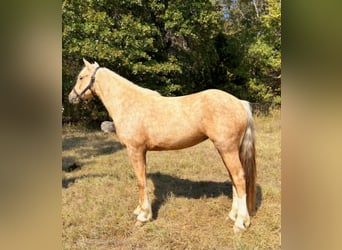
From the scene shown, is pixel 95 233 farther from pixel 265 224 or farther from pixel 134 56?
pixel 134 56

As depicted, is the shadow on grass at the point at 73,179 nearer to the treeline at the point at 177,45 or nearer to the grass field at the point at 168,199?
the grass field at the point at 168,199

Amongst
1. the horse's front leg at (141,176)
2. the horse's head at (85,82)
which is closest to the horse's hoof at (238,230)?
the horse's front leg at (141,176)

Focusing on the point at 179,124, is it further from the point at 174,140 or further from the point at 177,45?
the point at 177,45

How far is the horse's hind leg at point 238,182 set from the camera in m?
2.20

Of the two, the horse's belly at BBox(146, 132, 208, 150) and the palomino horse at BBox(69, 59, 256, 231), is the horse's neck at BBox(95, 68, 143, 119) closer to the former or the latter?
the palomino horse at BBox(69, 59, 256, 231)

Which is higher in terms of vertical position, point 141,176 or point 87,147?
point 141,176

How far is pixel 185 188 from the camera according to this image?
3.01m

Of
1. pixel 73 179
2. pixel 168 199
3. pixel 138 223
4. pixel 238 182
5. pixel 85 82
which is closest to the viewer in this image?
pixel 238 182

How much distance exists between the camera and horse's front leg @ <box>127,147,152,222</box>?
7.89 ft

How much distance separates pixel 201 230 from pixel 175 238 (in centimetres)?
21

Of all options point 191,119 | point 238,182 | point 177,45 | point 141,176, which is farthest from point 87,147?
point 238,182

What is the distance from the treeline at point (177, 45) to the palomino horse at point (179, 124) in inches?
32.1

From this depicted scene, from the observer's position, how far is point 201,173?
3301 mm

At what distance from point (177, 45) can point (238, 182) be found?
5.62ft
